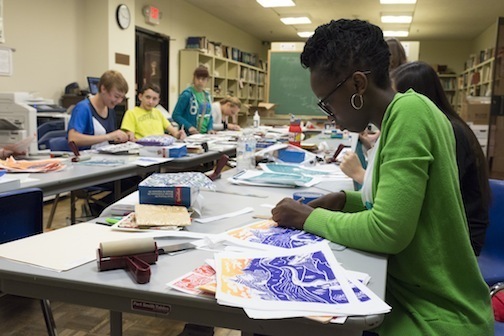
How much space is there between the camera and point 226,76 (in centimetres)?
939

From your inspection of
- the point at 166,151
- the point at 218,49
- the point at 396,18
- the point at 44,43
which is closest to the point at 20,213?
the point at 166,151

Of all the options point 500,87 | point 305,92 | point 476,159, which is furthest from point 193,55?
point 476,159

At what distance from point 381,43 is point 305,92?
6626 mm

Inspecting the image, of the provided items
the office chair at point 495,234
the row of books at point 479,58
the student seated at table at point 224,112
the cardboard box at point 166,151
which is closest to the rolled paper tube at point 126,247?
the office chair at point 495,234

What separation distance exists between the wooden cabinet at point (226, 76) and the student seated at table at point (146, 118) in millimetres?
3809

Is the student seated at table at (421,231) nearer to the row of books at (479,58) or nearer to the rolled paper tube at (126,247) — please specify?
the rolled paper tube at (126,247)

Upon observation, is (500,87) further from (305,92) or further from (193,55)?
(193,55)

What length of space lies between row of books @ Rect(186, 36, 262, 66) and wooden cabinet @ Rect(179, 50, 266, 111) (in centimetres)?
10

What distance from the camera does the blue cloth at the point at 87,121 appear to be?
338 cm

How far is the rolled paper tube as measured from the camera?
939 millimetres

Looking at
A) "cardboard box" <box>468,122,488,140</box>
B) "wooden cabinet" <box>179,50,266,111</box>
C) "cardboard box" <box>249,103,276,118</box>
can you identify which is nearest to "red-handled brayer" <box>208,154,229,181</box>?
"cardboard box" <box>468,122,488,140</box>

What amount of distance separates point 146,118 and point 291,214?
3.17 meters

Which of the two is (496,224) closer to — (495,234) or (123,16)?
(495,234)

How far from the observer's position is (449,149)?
986mm
